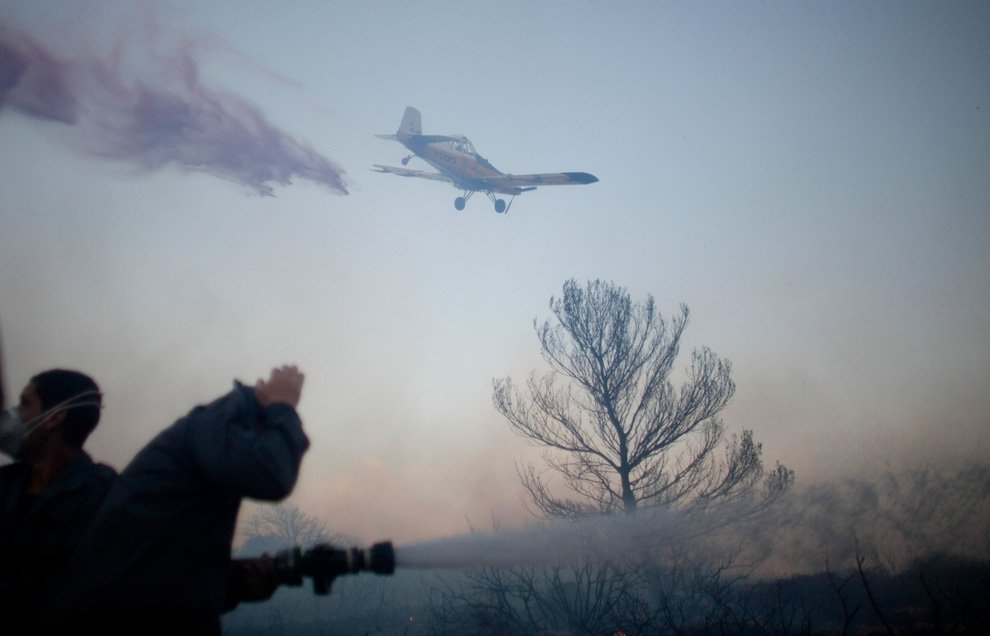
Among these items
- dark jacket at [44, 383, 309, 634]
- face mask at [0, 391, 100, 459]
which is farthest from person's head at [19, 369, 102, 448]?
dark jacket at [44, 383, 309, 634]

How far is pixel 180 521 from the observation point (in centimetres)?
220

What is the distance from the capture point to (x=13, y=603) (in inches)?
94.0

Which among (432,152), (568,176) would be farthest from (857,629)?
(432,152)

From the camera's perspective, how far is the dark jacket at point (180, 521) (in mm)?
2037

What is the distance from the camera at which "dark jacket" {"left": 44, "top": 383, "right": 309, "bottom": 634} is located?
204cm

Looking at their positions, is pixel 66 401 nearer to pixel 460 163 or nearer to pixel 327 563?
pixel 327 563

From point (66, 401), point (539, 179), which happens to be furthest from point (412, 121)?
point (66, 401)

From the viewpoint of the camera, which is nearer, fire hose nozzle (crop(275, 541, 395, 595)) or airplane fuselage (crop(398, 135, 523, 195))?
fire hose nozzle (crop(275, 541, 395, 595))

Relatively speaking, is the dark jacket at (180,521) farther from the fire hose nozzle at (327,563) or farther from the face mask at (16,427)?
the face mask at (16,427)

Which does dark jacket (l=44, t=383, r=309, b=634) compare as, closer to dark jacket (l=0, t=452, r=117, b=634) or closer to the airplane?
dark jacket (l=0, t=452, r=117, b=634)

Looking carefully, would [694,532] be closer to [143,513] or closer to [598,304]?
[598,304]

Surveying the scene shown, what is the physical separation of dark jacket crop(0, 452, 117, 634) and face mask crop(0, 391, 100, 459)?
4.1 inches

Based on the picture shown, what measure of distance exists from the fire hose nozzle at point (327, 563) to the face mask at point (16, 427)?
137 cm

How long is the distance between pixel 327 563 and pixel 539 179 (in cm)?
2407
